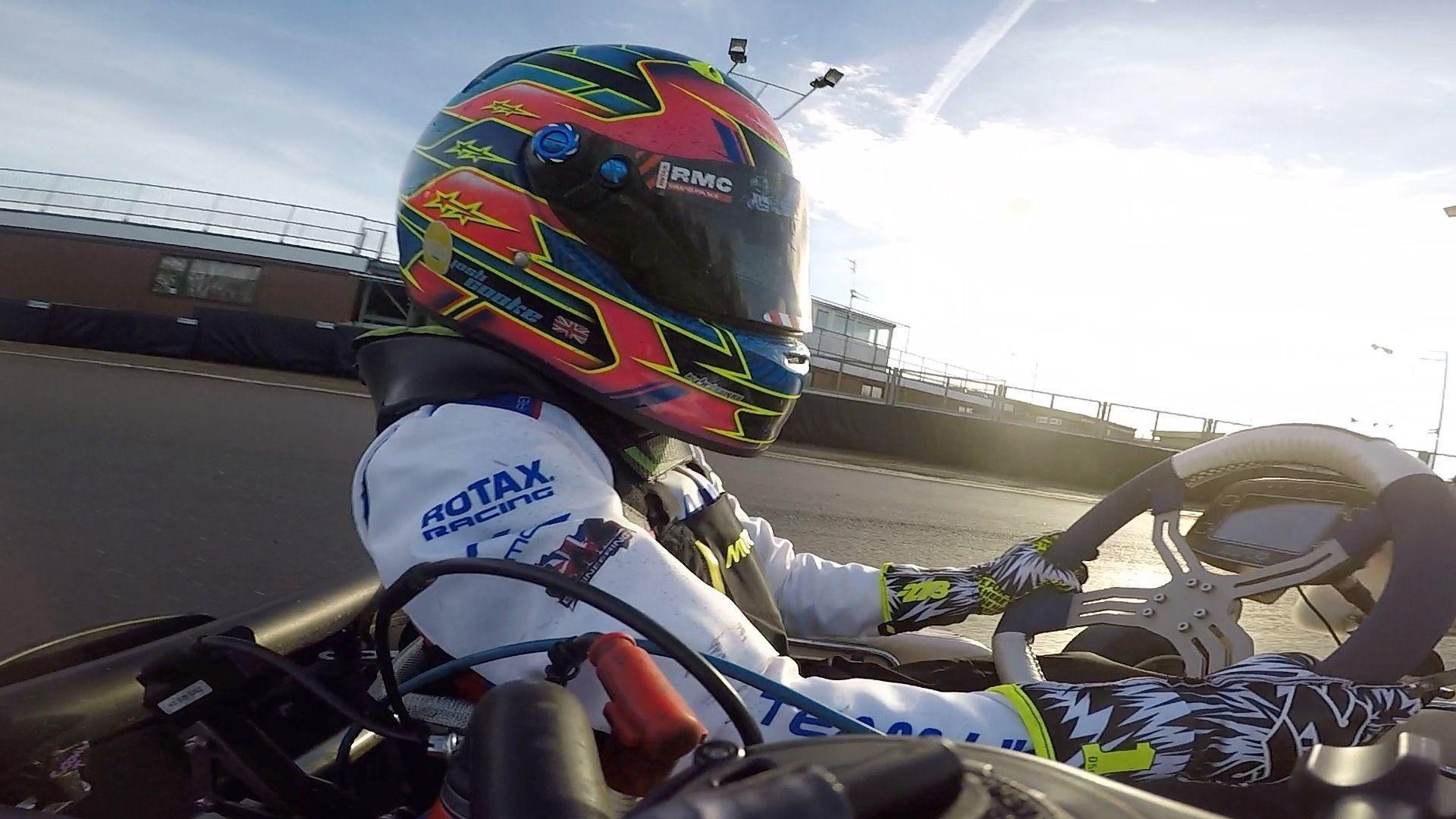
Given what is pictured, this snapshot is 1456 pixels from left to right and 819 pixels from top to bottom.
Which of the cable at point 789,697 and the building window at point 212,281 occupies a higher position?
the cable at point 789,697

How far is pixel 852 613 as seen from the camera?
204cm

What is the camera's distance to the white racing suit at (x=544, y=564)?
110cm

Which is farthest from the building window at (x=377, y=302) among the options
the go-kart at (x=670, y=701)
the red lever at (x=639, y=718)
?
the red lever at (x=639, y=718)

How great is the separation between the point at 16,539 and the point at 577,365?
9.34 ft

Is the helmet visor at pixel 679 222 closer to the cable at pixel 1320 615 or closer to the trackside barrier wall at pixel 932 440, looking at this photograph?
the cable at pixel 1320 615

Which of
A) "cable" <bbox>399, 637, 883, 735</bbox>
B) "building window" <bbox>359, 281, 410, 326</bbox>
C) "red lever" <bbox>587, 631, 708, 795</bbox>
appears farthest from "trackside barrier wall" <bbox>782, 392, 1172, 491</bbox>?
"red lever" <bbox>587, 631, 708, 795</bbox>

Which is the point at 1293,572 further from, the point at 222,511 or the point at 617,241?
the point at 222,511

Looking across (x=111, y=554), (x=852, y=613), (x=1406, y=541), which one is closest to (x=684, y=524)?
(x=852, y=613)

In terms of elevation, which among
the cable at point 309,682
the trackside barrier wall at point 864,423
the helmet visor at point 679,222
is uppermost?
the helmet visor at point 679,222

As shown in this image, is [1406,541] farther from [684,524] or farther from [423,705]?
[423,705]

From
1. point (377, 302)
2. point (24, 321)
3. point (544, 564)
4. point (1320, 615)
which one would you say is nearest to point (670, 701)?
point (544, 564)

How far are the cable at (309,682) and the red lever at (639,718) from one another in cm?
34

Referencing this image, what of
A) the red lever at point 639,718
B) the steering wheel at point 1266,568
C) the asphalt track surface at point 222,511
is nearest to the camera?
the red lever at point 639,718

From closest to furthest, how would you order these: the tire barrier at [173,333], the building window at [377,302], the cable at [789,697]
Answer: the cable at [789,697]
the tire barrier at [173,333]
the building window at [377,302]
